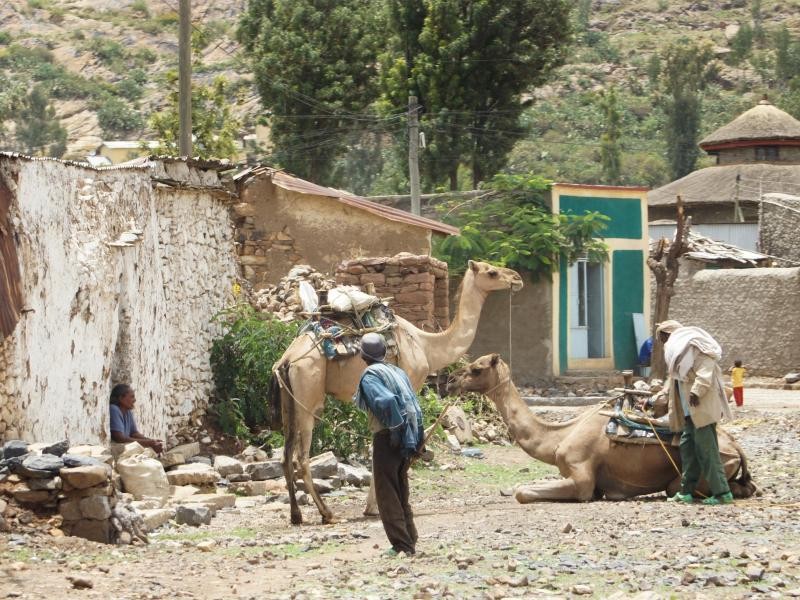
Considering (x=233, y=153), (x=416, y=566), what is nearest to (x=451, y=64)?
(x=233, y=153)

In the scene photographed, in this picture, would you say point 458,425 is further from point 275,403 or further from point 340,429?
point 275,403

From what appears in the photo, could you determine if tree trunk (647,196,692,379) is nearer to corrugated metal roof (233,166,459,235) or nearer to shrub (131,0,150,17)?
corrugated metal roof (233,166,459,235)

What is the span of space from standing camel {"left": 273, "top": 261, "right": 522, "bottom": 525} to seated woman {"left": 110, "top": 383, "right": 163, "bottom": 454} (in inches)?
65.0

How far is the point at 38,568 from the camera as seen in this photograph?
9.32m

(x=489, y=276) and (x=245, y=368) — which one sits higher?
(x=489, y=276)

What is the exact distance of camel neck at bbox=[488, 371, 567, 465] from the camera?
1357 centimetres

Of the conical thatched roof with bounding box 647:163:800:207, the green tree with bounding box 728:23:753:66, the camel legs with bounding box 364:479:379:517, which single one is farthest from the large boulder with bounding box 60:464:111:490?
the green tree with bounding box 728:23:753:66

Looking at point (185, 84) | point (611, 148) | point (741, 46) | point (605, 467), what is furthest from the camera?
point (741, 46)

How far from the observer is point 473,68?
40.1m

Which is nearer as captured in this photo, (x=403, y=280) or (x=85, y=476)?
(x=85, y=476)

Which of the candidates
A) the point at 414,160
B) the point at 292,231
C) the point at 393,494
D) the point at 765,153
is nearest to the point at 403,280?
the point at 292,231

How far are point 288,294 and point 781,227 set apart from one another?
21.3 m

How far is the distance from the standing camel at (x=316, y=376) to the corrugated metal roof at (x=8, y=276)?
2.40 metres

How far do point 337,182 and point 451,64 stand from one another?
28.4ft
